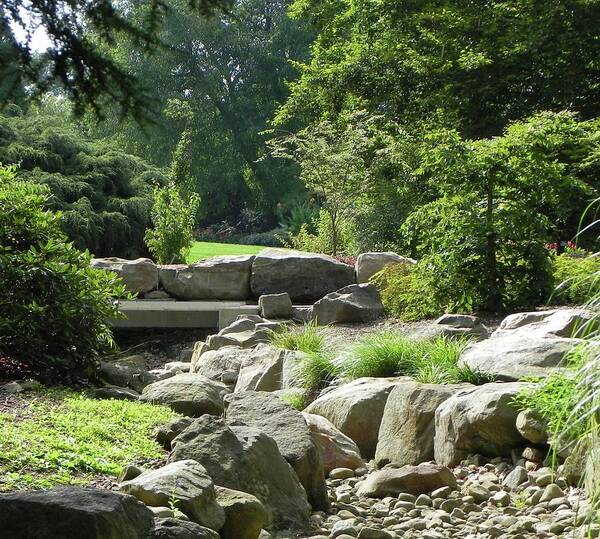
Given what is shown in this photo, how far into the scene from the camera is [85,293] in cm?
775

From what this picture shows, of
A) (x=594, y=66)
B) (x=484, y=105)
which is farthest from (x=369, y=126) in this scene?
(x=594, y=66)

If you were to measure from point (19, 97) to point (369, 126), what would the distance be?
15902mm

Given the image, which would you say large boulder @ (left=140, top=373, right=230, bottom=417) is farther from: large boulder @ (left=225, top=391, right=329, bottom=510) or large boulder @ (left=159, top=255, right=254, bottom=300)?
large boulder @ (left=159, top=255, right=254, bottom=300)

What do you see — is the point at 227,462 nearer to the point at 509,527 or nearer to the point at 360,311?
the point at 509,527

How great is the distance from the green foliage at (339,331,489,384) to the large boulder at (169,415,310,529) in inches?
92.8

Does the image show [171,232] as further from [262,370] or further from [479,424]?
[479,424]

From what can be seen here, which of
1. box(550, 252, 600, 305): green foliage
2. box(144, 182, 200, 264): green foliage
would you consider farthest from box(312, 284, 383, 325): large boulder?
box(144, 182, 200, 264): green foliage

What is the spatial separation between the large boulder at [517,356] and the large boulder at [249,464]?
207 centimetres

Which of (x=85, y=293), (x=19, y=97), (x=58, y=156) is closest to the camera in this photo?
(x=19, y=97)

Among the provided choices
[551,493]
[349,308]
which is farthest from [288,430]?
[349,308]

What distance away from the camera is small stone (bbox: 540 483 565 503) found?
5.28m

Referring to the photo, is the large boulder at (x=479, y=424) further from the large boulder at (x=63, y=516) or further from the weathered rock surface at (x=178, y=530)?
the large boulder at (x=63, y=516)

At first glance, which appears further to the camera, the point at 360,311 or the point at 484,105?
the point at 484,105

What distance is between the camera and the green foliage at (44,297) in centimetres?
734
